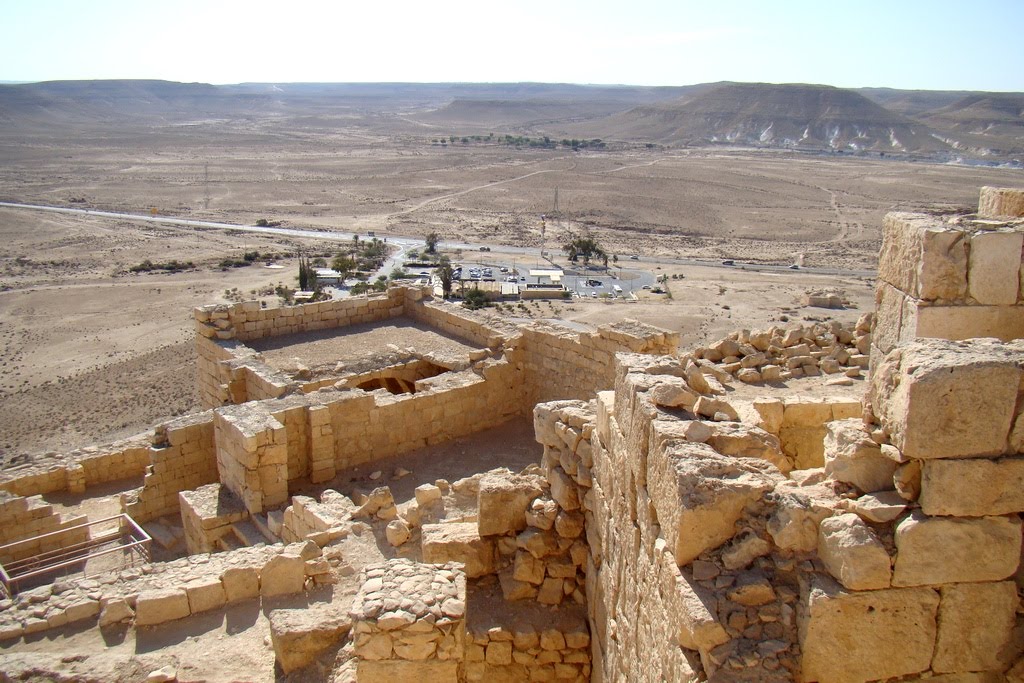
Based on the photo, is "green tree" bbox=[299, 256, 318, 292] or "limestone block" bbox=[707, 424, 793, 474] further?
"green tree" bbox=[299, 256, 318, 292]

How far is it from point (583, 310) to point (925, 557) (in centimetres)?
3039

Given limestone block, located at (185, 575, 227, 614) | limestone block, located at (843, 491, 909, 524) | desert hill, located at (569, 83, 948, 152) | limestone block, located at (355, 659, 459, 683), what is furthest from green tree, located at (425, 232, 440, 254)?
desert hill, located at (569, 83, 948, 152)

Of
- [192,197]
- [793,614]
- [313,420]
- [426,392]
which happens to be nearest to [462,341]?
[426,392]

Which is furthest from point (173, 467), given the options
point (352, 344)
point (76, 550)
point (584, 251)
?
point (584, 251)

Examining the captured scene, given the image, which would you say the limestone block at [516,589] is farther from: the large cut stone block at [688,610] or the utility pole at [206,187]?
the utility pole at [206,187]

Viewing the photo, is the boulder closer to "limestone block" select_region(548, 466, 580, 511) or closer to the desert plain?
"limestone block" select_region(548, 466, 580, 511)

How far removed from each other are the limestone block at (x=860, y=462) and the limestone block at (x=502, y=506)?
3.15 metres

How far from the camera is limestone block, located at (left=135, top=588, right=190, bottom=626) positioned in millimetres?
6395

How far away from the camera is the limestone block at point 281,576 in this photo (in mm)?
6805

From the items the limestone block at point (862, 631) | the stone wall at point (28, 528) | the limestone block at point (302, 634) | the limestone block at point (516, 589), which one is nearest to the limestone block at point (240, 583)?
the limestone block at point (302, 634)

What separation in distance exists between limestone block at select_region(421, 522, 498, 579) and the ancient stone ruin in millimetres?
29

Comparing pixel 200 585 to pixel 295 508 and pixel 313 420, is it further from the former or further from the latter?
pixel 313 420

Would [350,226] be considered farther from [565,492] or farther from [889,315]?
[889,315]

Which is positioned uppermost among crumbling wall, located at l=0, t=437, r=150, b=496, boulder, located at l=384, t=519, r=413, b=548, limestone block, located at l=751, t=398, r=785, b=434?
limestone block, located at l=751, t=398, r=785, b=434
